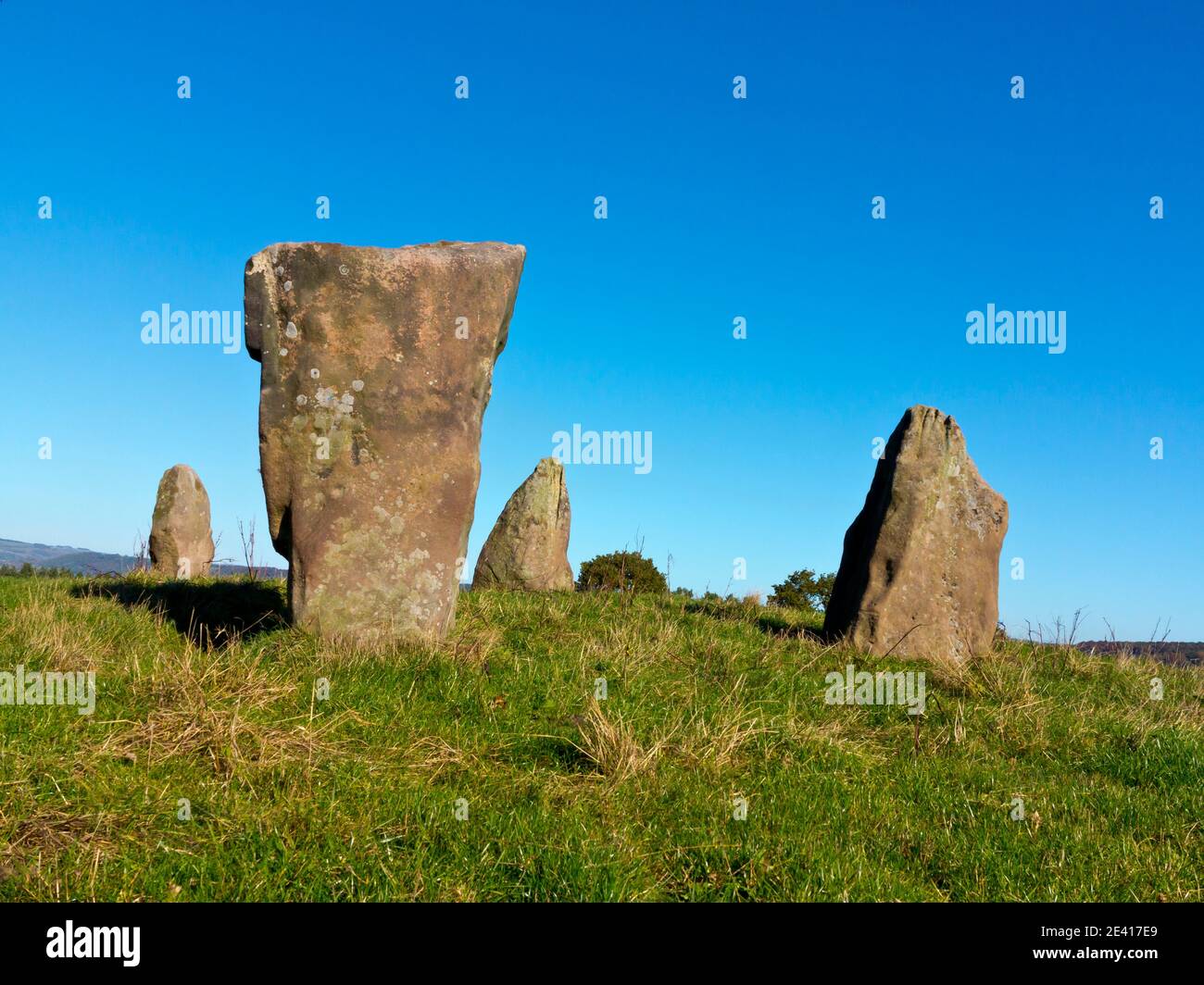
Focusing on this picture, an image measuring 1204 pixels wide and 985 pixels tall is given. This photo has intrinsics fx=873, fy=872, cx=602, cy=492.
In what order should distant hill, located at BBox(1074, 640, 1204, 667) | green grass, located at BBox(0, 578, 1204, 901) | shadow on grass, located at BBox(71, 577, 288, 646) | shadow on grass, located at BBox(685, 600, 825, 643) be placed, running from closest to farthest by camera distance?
green grass, located at BBox(0, 578, 1204, 901)
shadow on grass, located at BBox(71, 577, 288, 646)
shadow on grass, located at BBox(685, 600, 825, 643)
distant hill, located at BBox(1074, 640, 1204, 667)

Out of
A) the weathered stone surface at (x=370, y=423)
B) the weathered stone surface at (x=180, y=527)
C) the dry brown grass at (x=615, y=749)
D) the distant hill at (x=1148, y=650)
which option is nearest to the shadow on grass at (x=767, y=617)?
the distant hill at (x=1148, y=650)

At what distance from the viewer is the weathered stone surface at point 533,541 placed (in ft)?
55.6

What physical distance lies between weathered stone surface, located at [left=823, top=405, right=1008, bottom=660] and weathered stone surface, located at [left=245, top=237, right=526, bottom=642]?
15.7 ft

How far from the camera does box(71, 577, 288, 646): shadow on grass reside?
9.09 metres

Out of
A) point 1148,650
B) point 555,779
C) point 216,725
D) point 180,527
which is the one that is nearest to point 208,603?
point 216,725

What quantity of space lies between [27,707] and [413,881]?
3333mm

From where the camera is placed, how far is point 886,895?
4.22 meters

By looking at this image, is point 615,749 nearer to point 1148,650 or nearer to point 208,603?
point 208,603

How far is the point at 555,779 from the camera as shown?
5.28 metres

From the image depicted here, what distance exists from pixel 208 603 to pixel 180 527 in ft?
36.4

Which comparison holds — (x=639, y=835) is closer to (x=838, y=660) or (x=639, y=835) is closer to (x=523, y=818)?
(x=523, y=818)

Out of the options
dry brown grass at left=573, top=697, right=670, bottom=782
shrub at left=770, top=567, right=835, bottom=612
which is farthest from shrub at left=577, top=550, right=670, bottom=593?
dry brown grass at left=573, top=697, right=670, bottom=782

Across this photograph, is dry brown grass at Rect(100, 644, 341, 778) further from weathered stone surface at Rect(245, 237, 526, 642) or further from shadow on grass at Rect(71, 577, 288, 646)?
shadow on grass at Rect(71, 577, 288, 646)
